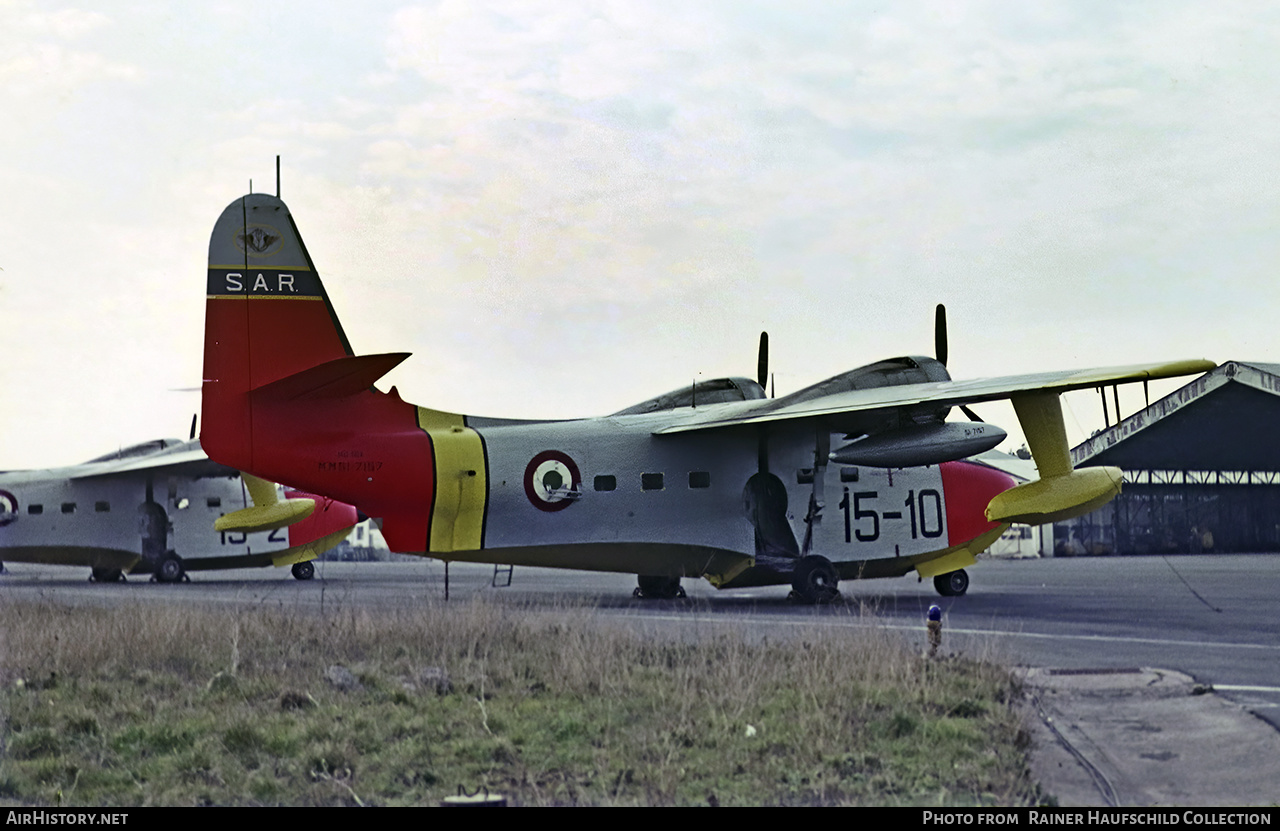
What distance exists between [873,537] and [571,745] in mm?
15491

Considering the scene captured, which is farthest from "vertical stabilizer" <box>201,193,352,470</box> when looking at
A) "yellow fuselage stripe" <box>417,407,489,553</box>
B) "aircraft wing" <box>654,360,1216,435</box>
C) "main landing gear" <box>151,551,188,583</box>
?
"main landing gear" <box>151,551,188,583</box>

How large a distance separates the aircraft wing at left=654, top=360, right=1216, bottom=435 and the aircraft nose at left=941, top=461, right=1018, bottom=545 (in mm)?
3369

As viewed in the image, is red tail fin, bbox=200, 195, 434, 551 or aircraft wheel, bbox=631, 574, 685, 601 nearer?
red tail fin, bbox=200, 195, 434, 551

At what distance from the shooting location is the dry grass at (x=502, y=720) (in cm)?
757

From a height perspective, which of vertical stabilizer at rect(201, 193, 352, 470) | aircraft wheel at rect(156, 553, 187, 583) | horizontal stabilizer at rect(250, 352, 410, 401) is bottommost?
aircraft wheel at rect(156, 553, 187, 583)

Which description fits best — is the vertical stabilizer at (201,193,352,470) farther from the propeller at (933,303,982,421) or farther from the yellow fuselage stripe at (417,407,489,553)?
the propeller at (933,303,982,421)

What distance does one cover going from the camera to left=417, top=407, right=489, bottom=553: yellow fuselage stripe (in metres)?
19.6

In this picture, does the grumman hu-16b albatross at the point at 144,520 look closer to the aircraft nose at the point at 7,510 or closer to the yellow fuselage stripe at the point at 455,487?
the aircraft nose at the point at 7,510

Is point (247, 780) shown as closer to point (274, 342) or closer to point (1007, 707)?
point (1007, 707)

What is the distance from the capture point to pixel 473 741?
887cm

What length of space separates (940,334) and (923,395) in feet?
18.6

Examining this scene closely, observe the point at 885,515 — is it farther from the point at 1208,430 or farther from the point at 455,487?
the point at 1208,430

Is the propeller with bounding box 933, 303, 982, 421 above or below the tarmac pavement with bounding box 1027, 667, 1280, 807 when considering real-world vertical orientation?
above

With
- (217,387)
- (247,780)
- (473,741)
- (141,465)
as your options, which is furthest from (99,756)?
(141,465)
